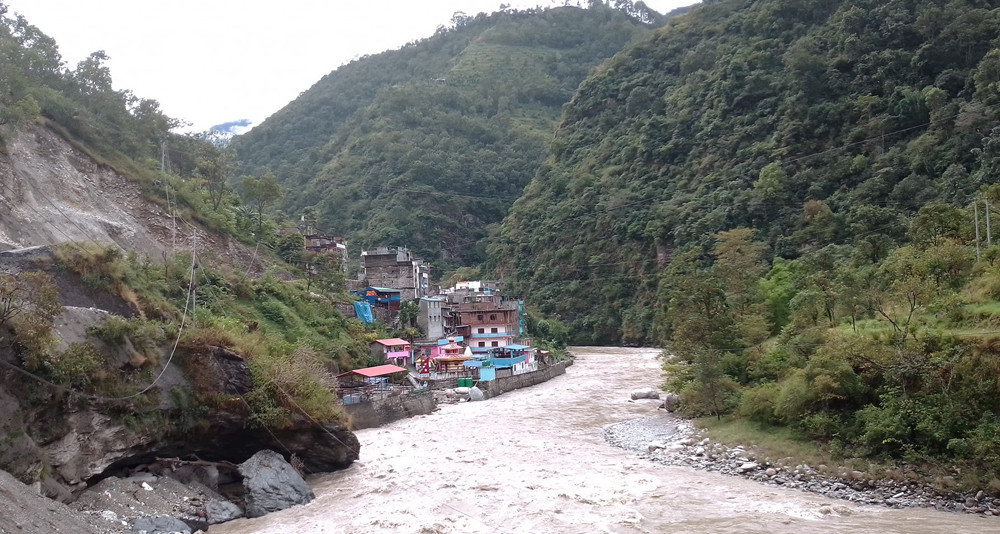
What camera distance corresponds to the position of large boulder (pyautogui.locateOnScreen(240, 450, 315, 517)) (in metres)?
14.9

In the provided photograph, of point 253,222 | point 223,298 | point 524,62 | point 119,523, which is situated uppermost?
point 524,62

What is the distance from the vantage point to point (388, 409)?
2703 cm

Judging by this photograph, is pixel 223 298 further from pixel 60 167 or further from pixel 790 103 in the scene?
pixel 790 103

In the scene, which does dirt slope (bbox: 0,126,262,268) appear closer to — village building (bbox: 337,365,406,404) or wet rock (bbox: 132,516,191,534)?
village building (bbox: 337,365,406,404)

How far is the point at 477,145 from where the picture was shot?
102625 mm

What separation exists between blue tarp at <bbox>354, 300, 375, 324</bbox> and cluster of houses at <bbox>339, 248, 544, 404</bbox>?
39 mm

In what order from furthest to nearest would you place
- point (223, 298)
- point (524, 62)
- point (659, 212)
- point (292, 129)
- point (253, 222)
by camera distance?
point (524, 62) → point (292, 129) → point (659, 212) → point (253, 222) → point (223, 298)

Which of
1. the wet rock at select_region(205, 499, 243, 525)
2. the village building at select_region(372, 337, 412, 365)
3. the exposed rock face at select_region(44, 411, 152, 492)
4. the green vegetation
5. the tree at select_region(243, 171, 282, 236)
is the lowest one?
the wet rock at select_region(205, 499, 243, 525)

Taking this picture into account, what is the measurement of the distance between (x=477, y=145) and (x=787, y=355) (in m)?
84.3

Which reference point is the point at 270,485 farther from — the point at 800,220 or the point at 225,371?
the point at 800,220

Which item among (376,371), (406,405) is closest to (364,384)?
(376,371)

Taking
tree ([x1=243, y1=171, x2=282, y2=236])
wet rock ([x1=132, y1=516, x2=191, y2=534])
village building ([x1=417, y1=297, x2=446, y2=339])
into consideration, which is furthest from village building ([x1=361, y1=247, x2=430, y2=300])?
wet rock ([x1=132, y1=516, x2=191, y2=534])

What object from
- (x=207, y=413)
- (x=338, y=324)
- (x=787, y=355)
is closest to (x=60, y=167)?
(x=338, y=324)

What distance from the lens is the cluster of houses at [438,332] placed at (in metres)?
35.6
